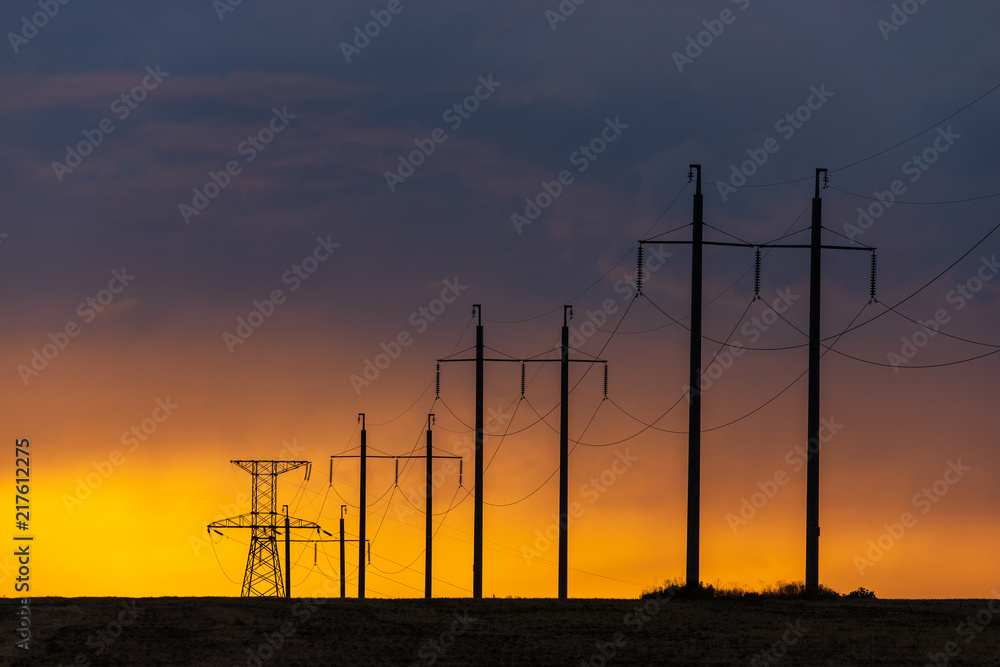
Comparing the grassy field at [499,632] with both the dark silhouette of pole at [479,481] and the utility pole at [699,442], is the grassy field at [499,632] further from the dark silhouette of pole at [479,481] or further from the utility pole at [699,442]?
the dark silhouette of pole at [479,481]

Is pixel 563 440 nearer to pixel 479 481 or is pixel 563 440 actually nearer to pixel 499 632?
pixel 479 481

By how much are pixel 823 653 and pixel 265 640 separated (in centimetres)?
1235

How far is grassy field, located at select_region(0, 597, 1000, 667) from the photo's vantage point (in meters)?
32.2

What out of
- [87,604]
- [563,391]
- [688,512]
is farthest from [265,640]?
[563,391]

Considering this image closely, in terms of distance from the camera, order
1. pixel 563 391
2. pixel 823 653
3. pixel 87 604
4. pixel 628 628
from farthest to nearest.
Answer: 1. pixel 563 391
2. pixel 87 604
3. pixel 628 628
4. pixel 823 653

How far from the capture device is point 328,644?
112ft

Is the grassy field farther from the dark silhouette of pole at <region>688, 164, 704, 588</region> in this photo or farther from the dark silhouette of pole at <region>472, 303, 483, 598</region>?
the dark silhouette of pole at <region>472, 303, 483, 598</region>

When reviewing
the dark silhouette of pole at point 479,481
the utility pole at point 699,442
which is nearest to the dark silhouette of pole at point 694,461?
the utility pole at point 699,442

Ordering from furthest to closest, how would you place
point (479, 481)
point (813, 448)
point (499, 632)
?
1. point (479, 481)
2. point (813, 448)
3. point (499, 632)

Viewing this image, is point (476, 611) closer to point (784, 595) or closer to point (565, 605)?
point (565, 605)

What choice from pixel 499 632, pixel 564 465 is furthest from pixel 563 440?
pixel 499 632

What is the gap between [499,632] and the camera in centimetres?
3625

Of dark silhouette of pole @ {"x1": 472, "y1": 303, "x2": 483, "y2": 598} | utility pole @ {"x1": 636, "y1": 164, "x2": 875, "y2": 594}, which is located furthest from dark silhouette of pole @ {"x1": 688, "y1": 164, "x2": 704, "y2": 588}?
dark silhouette of pole @ {"x1": 472, "y1": 303, "x2": 483, "y2": 598}

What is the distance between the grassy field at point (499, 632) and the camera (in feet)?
106
